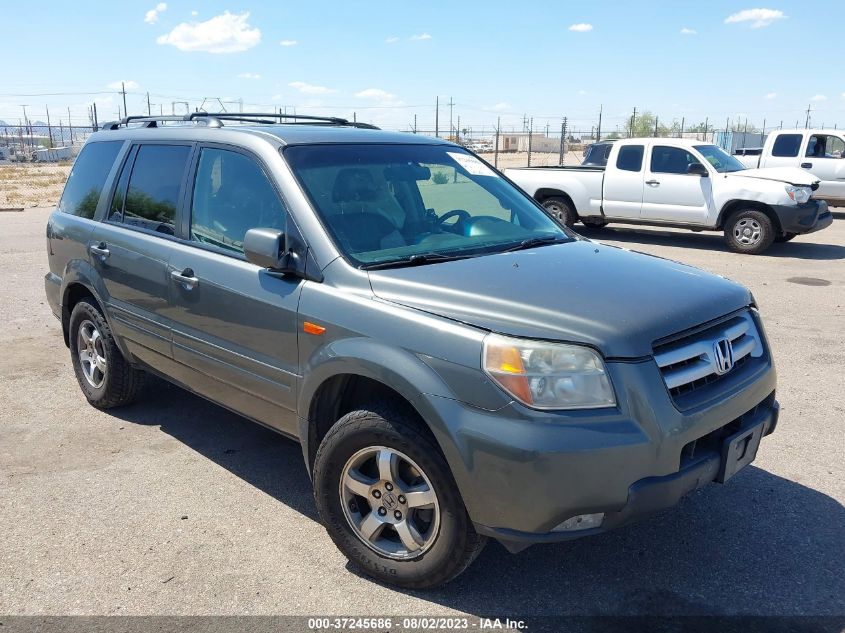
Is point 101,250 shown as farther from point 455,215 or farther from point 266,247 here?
point 455,215

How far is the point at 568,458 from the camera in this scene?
254 centimetres

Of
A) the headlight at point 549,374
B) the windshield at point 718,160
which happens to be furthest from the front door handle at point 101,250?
the windshield at point 718,160

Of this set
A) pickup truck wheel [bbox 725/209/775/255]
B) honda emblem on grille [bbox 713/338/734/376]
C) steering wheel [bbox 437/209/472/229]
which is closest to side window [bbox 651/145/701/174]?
pickup truck wheel [bbox 725/209/775/255]

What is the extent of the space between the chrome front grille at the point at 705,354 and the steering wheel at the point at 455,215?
4.75 feet

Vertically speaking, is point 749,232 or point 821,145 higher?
point 821,145

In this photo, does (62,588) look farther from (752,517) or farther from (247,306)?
(752,517)

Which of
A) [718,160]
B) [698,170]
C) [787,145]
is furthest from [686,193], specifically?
[787,145]

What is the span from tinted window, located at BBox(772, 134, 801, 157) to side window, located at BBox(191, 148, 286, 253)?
629 inches

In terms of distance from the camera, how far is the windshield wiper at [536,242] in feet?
12.3

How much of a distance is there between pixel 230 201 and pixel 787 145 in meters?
16.2

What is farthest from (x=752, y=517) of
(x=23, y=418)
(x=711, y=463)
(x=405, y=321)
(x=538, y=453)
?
(x=23, y=418)

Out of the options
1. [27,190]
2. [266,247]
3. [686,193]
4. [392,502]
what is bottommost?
[27,190]

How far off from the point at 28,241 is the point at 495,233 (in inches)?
476

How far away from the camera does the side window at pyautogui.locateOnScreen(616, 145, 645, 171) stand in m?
13.2
